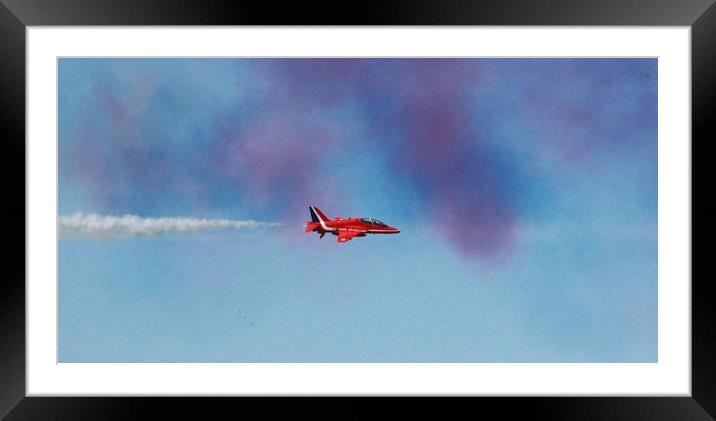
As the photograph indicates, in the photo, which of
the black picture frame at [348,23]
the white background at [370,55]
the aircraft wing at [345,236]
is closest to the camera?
the black picture frame at [348,23]

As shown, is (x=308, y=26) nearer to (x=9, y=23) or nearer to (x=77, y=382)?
(x=9, y=23)

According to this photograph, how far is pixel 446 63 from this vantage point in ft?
8.91

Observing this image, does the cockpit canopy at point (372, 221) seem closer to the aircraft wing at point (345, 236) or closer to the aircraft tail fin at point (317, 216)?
the aircraft wing at point (345, 236)

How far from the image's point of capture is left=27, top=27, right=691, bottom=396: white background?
229cm

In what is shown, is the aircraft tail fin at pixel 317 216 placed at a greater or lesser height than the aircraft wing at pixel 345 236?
greater

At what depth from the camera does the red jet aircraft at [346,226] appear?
2.75 metres

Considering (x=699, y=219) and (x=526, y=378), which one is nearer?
(x=699, y=219)

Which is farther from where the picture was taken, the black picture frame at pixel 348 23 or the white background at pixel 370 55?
the white background at pixel 370 55

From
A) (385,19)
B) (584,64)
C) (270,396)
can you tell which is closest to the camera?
(385,19)

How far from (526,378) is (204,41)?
2.19 m

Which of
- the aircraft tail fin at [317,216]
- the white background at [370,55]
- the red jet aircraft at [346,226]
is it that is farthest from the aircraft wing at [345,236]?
the white background at [370,55]

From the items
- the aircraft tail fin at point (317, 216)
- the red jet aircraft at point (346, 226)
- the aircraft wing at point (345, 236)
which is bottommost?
the aircraft wing at point (345, 236)

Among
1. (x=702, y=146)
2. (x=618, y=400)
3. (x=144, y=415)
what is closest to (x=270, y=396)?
(x=144, y=415)

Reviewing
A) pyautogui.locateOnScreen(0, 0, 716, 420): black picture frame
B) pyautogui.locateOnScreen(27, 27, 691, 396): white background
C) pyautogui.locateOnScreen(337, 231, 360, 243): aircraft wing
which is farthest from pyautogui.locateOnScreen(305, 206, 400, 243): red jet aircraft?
pyautogui.locateOnScreen(0, 0, 716, 420): black picture frame
